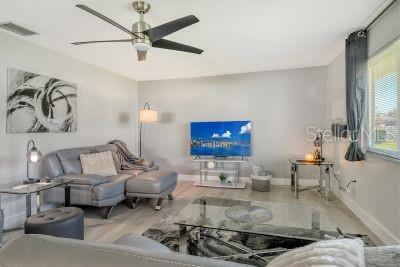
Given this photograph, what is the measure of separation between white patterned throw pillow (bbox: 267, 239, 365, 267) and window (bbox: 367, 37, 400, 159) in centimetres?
222

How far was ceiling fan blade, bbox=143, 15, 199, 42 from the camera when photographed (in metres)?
1.99

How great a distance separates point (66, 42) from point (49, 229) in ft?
7.99

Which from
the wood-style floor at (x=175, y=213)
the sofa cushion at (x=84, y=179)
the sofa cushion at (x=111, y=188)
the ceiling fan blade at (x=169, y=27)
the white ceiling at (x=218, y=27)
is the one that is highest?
the white ceiling at (x=218, y=27)

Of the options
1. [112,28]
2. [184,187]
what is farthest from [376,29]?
[184,187]

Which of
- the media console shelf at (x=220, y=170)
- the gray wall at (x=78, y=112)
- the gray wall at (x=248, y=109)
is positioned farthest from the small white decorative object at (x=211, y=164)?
the gray wall at (x=78, y=112)

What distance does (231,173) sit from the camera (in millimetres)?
4945

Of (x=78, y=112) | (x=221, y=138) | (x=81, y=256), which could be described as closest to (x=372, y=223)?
(x=221, y=138)

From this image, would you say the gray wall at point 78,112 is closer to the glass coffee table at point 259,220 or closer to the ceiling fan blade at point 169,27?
the ceiling fan blade at point 169,27

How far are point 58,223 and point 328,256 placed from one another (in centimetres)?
219

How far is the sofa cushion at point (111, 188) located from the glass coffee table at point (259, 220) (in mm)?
1147

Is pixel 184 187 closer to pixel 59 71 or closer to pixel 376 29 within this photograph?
pixel 59 71

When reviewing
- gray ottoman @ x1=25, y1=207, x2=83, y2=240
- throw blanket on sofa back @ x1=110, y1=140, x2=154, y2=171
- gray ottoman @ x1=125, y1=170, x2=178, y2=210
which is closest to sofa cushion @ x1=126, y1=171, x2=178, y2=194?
gray ottoman @ x1=125, y1=170, x2=178, y2=210

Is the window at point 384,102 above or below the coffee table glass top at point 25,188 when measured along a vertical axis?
above

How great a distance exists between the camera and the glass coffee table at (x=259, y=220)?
6.54ft
